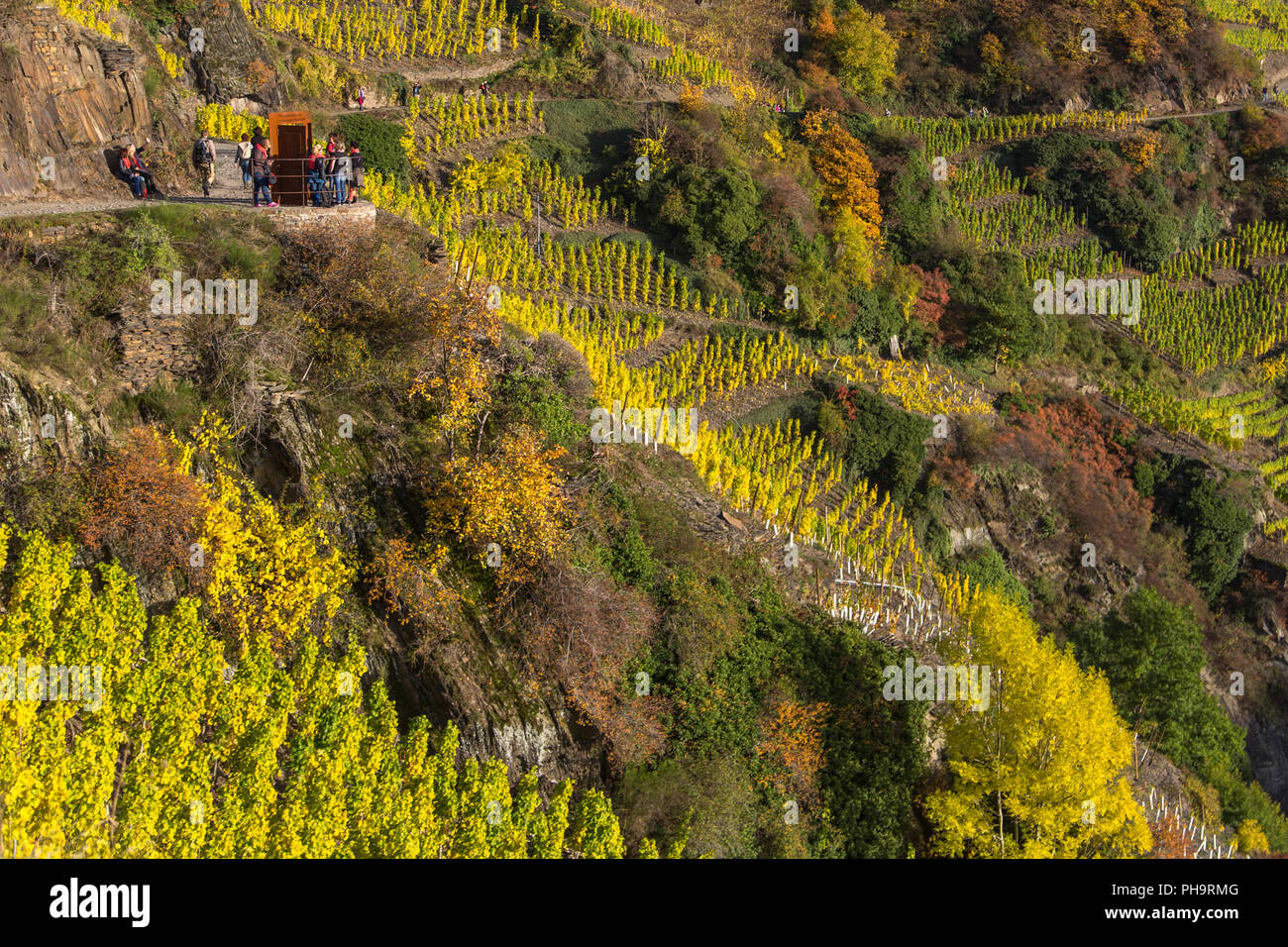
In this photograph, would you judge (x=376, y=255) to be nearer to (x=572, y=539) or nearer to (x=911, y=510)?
(x=572, y=539)

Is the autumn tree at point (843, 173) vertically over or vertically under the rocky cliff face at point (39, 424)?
over

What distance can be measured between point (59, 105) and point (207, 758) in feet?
39.1

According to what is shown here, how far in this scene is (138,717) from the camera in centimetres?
Answer: 1345

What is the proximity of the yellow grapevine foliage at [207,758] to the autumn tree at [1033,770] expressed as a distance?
255 inches

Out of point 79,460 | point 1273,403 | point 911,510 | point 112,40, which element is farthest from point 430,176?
point 1273,403

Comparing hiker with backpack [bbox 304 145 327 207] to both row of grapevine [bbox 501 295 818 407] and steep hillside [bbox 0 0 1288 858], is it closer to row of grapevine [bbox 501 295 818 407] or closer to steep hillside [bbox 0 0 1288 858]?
steep hillside [bbox 0 0 1288 858]

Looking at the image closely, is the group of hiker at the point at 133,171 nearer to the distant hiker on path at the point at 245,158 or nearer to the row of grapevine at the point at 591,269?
the distant hiker on path at the point at 245,158

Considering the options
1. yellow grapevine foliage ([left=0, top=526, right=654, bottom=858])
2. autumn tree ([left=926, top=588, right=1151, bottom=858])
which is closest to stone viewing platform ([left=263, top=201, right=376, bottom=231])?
yellow grapevine foliage ([left=0, top=526, right=654, bottom=858])

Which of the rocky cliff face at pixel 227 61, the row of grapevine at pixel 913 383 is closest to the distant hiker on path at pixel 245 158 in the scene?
the rocky cliff face at pixel 227 61

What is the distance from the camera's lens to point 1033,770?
58.5ft

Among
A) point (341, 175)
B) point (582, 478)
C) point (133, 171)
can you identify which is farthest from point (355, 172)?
point (582, 478)

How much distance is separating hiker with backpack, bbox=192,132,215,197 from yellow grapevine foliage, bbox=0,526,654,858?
8833 mm

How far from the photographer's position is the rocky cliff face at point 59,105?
Result: 17.9m

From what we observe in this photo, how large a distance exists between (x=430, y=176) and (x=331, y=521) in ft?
58.6
